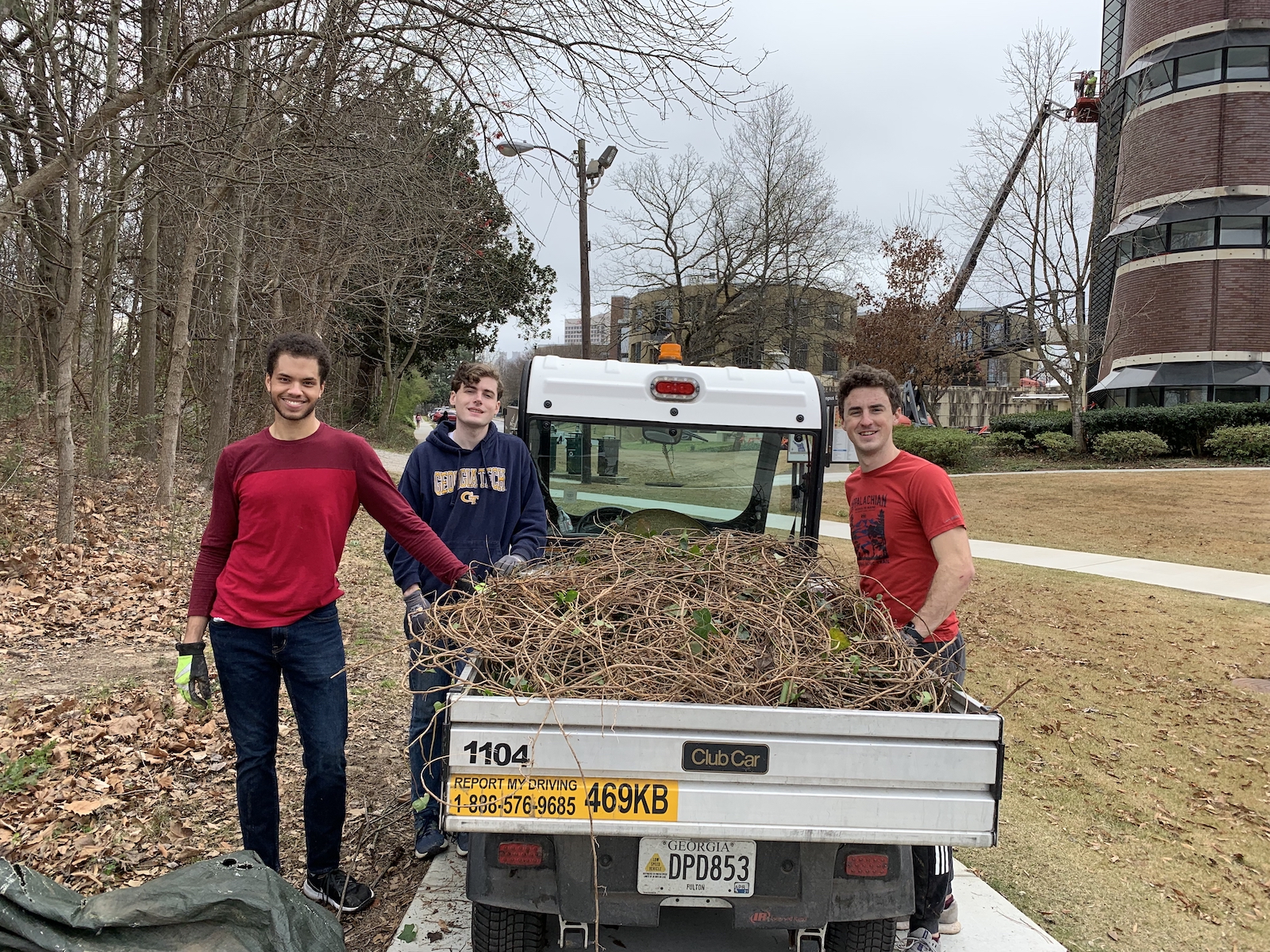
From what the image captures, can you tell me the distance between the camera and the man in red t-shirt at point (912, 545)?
3.16 metres

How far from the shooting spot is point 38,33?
230 inches

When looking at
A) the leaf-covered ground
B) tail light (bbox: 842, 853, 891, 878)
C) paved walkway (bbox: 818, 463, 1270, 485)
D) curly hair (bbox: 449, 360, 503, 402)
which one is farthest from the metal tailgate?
paved walkway (bbox: 818, 463, 1270, 485)

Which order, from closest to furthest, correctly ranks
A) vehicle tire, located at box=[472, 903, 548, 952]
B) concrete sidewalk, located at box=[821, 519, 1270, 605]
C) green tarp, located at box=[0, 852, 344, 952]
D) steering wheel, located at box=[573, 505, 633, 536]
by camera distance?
1. green tarp, located at box=[0, 852, 344, 952]
2. vehicle tire, located at box=[472, 903, 548, 952]
3. steering wheel, located at box=[573, 505, 633, 536]
4. concrete sidewalk, located at box=[821, 519, 1270, 605]

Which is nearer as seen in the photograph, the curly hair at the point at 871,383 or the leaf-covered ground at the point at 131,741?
the curly hair at the point at 871,383

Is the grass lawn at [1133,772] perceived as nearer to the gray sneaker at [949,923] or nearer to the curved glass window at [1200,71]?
the gray sneaker at [949,923]

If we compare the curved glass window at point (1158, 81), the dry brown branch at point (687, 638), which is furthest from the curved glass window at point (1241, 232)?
the dry brown branch at point (687, 638)

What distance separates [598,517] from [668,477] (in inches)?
17.4

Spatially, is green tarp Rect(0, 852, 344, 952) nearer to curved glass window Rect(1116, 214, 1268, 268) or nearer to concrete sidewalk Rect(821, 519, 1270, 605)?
concrete sidewalk Rect(821, 519, 1270, 605)

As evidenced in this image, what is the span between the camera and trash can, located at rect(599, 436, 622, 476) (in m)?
4.81

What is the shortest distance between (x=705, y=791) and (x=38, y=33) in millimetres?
6489

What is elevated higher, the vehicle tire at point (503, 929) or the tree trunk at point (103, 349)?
the tree trunk at point (103, 349)

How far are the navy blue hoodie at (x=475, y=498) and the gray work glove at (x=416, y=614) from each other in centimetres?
37

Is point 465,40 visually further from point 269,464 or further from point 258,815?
point 258,815

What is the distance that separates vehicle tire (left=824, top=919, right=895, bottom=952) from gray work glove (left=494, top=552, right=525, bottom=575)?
68.9 inches
